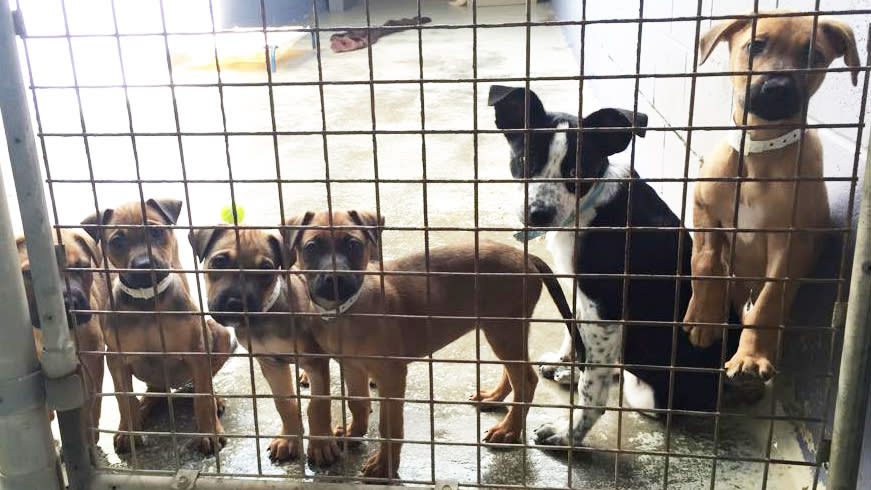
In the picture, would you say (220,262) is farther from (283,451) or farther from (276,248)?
(283,451)

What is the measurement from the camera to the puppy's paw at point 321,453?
318 cm

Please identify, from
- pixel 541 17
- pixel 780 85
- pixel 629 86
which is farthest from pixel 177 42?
pixel 780 85

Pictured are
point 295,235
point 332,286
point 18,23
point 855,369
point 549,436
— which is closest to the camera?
point 855,369

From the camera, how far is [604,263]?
3020mm

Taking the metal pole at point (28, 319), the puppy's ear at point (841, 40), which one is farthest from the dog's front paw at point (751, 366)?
the metal pole at point (28, 319)

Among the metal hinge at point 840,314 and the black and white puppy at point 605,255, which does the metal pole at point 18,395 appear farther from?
the metal hinge at point 840,314

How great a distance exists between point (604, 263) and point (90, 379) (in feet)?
6.91

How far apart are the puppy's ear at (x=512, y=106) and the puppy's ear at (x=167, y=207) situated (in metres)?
1.50

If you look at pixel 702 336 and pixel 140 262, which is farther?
pixel 140 262

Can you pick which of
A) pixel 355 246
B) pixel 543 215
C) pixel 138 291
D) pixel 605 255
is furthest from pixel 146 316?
pixel 605 255

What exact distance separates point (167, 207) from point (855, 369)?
2693 mm

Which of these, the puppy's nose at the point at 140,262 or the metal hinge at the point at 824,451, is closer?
the metal hinge at the point at 824,451

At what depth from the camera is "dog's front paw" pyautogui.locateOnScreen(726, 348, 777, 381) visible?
2443 millimetres

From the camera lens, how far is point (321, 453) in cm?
318
